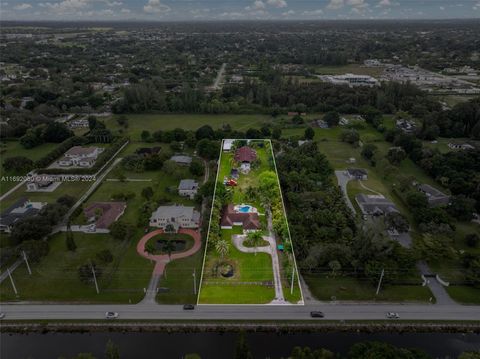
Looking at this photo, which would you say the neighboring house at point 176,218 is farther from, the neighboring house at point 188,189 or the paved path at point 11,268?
the paved path at point 11,268

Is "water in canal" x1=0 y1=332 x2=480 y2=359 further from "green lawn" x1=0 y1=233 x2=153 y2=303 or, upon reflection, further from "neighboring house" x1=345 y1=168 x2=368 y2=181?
"neighboring house" x1=345 y1=168 x2=368 y2=181

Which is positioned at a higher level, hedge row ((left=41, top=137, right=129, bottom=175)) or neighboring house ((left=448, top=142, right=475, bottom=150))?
hedge row ((left=41, top=137, right=129, bottom=175))

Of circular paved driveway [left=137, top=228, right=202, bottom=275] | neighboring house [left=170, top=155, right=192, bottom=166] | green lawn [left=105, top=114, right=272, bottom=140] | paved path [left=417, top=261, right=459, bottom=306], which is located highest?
neighboring house [left=170, top=155, right=192, bottom=166]

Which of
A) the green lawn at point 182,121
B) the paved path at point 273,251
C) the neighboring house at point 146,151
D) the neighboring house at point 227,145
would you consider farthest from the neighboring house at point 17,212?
the green lawn at point 182,121

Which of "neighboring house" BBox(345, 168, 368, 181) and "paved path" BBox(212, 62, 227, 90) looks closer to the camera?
"neighboring house" BBox(345, 168, 368, 181)

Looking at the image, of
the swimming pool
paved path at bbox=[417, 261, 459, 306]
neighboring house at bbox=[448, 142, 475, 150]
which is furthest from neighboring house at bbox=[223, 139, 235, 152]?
neighboring house at bbox=[448, 142, 475, 150]

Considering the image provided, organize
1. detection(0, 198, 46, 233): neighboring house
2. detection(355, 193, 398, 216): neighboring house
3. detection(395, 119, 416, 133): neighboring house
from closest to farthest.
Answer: detection(0, 198, 46, 233): neighboring house < detection(355, 193, 398, 216): neighboring house < detection(395, 119, 416, 133): neighboring house

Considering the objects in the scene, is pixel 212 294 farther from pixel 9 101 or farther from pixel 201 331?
pixel 9 101

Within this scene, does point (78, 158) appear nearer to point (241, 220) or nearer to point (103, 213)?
point (103, 213)
